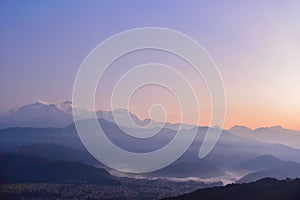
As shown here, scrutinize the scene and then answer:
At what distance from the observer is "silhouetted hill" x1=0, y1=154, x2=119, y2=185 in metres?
141

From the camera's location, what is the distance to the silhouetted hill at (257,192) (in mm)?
43375

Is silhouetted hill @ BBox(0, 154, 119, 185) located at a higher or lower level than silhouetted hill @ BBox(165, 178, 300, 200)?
higher

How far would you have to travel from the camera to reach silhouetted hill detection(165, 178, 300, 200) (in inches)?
1708

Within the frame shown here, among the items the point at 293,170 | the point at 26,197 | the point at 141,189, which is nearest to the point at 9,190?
the point at 26,197

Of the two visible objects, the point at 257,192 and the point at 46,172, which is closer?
the point at 257,192

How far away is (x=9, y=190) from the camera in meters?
109

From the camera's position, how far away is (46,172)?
151000 millimetres

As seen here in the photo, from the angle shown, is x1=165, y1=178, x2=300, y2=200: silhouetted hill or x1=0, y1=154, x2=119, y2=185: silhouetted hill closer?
x1=165, y1=178, x2=300, y2=200: silhouetted hill

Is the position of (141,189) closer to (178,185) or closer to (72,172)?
(178,185)

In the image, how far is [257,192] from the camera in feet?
155

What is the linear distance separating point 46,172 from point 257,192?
4439 inches

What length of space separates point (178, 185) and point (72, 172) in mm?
35394

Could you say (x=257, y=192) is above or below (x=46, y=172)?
below

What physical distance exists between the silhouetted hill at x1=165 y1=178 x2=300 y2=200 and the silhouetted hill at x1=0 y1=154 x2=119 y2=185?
86.7 m
